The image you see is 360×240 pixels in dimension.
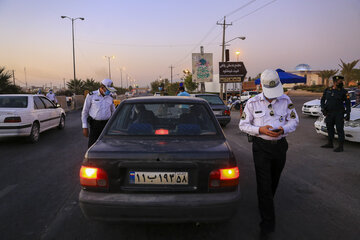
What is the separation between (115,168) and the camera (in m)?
2.24

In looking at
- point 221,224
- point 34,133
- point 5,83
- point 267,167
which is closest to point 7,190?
point 221,224

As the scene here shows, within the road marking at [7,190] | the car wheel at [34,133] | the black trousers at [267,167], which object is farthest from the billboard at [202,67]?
the black trousers at [267,167]

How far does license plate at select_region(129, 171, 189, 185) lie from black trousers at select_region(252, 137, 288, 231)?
35.3 inches

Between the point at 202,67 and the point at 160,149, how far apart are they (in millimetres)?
29594

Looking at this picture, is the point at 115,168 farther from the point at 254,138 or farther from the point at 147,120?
the point at 254,138

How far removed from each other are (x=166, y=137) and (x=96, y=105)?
2538 millimetres

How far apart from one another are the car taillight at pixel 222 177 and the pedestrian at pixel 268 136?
1.72ft

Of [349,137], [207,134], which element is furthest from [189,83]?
[207,134]

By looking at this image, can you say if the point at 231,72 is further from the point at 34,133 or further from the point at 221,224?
the point at 221,224

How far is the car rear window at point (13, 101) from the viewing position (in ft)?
25.6

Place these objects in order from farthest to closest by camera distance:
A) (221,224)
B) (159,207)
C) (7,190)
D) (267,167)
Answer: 1. (7,190)
2. (221,224)
3. (267,167)
4. (159,207)

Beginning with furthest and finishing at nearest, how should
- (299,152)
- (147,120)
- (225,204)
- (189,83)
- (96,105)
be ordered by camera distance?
1. (189,83)
2. (299,152)
3. (96,105)
4. (147,120)
5. (225,204)

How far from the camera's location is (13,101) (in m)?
7.96

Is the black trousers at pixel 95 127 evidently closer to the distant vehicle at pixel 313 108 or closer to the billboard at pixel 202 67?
the distant vehicle at pixel 313 108
